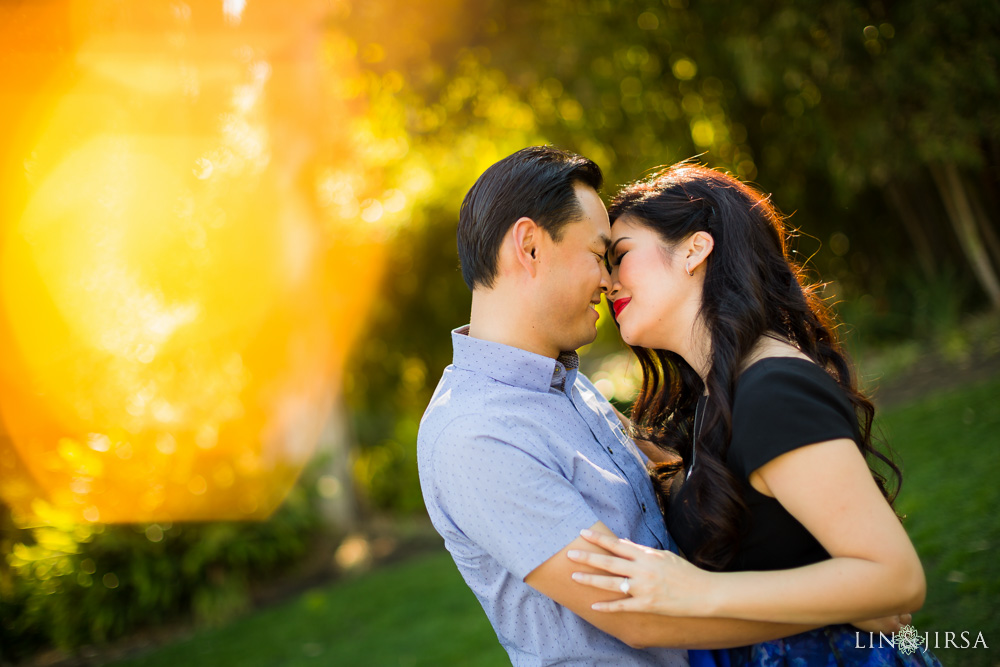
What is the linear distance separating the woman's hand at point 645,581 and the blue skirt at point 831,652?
1.21 ft

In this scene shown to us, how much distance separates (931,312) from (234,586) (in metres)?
7.93

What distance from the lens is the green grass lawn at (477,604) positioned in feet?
11.0

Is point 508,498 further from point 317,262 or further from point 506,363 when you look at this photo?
point 317,262

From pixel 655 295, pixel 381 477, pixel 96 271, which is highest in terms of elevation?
pixel 96 271

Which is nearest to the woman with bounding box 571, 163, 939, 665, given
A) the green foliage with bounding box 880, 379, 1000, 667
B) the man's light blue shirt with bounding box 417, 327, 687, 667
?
the man's light blue shirt with bounding box 417, 327, 687, 667

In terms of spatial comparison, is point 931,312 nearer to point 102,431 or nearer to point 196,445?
point 196,445

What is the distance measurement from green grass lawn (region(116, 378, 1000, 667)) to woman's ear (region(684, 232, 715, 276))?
210cm

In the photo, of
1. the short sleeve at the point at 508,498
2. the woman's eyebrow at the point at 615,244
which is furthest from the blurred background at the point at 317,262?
the short sleeve at the point at 508,498

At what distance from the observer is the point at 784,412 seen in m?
1.53

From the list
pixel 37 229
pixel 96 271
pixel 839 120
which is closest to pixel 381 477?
pixel 96 271

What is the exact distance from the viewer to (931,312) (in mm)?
8320

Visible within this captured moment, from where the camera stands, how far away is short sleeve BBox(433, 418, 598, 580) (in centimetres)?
156

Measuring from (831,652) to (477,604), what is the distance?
3877mm

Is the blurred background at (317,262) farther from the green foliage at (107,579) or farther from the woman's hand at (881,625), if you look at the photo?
the woman's hand at (881,625)
